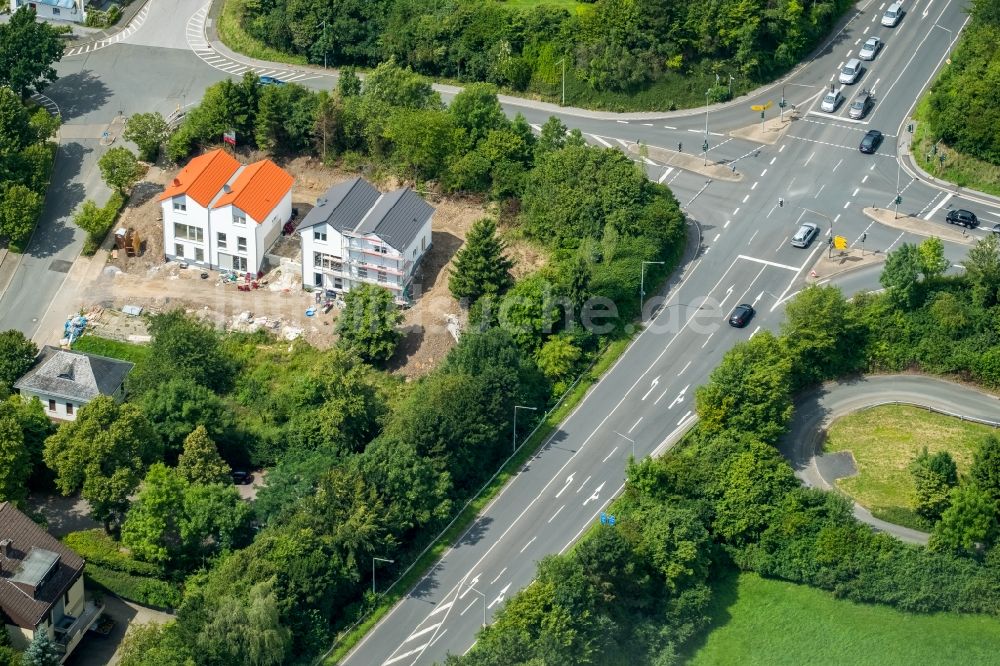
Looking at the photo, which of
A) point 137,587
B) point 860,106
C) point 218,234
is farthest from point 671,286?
point 137,587

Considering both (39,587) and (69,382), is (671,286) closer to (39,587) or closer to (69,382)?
(69,382)

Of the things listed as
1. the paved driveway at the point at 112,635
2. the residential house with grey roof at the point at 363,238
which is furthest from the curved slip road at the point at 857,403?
the paved driveway at the point at 112,635

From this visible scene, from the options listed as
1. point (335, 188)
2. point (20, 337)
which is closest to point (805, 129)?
point (335, 188)

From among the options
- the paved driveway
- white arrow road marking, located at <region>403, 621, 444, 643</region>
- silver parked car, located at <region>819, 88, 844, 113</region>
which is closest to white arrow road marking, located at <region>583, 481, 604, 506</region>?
white arrow road marking, located at <region>403, 621, 444, 643</region>

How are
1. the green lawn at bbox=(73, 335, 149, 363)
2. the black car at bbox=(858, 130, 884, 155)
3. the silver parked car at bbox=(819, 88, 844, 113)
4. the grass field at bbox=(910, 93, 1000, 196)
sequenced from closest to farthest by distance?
the green lawn at bbox=(73, 335, 149, 363) → the grass field at bbox=(910, 93, 1000, 196) → the black car at bbox=(858, 130, 884, 155) → the silver parked car at bbox=(819, 88, 844, 113)

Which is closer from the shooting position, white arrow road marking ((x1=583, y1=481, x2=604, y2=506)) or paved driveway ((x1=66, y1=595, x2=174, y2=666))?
paved driveway ((x1=66, y1=595, x2=174, y2=666))

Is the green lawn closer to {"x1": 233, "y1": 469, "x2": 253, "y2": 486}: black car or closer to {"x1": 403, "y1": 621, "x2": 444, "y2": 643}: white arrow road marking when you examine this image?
{"x1": 233, "y1": 469, "x2": 253, "y2": 486}: black car
